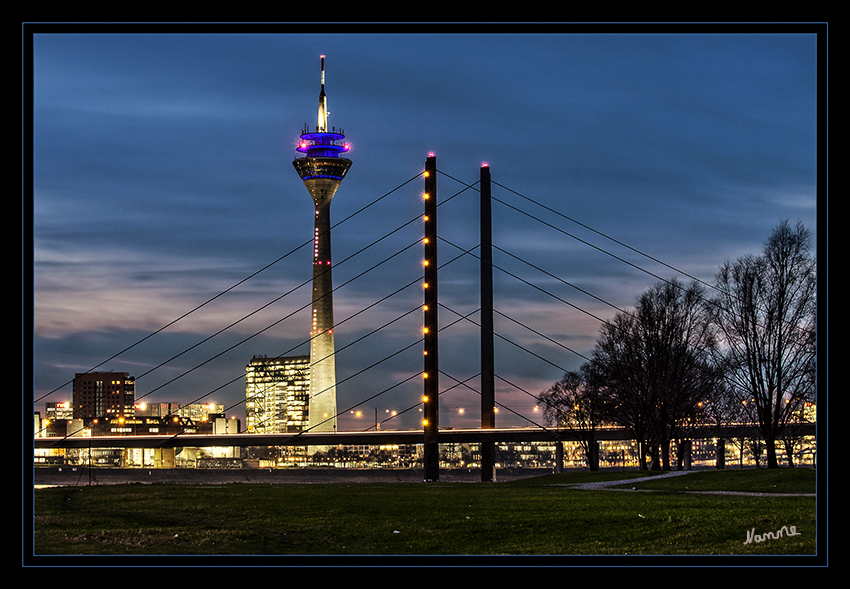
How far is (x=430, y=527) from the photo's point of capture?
21375 mm

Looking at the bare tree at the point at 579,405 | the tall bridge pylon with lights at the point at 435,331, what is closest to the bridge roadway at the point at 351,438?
the bare tree at the point at 579,405

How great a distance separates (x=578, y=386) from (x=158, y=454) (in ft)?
261

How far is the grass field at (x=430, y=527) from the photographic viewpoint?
17.9m

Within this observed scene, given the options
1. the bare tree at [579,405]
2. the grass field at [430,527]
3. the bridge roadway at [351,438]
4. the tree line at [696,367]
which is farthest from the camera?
the bridge roadway at [351,438]

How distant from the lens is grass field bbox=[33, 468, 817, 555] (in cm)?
1789

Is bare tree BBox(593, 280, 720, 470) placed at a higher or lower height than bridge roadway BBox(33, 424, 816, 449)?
higher

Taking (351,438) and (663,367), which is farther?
(351,438)

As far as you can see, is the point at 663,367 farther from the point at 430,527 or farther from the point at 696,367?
the point at 430,527

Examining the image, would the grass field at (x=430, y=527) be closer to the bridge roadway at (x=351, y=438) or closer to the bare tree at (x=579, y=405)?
the bare tree at (x=579, y=405)

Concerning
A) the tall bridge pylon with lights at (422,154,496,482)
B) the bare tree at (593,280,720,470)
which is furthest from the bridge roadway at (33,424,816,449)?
the bare tree at (593,280,720,470)

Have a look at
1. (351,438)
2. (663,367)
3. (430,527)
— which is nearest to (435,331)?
(663,367)

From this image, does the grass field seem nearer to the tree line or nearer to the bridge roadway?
the tree line
